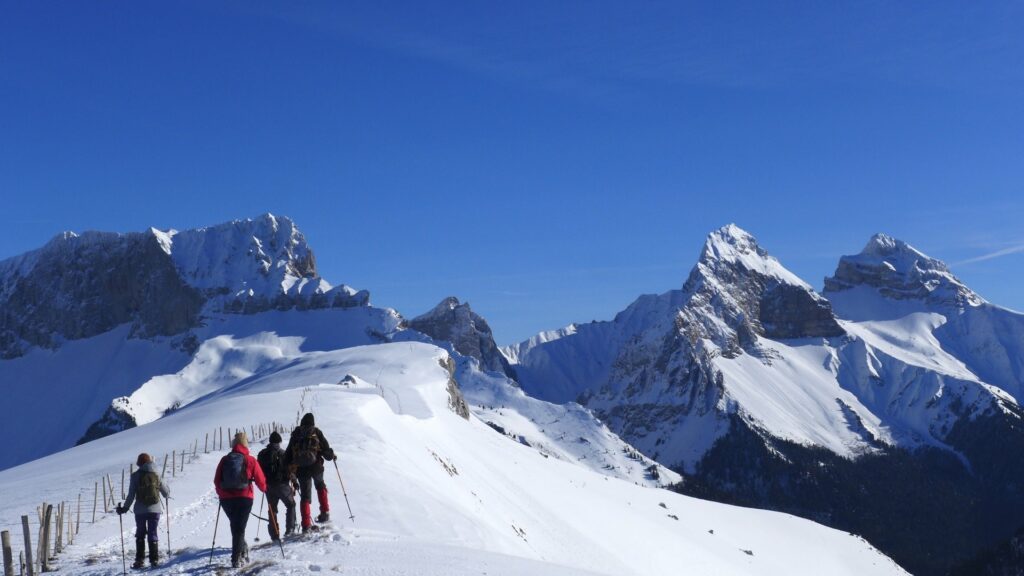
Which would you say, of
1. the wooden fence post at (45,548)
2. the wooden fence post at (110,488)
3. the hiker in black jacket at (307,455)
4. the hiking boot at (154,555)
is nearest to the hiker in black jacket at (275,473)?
the hiker in black jacket at (307,455)

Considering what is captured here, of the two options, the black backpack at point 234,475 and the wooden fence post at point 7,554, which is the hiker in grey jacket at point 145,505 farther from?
the wooden fence post at point 7,554

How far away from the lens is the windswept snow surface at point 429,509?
73.7 feet

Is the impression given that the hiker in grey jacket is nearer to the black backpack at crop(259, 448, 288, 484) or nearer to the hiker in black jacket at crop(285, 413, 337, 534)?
the black backpack at crop(259, 448, 288, 484)

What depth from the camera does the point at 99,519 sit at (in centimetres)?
2888

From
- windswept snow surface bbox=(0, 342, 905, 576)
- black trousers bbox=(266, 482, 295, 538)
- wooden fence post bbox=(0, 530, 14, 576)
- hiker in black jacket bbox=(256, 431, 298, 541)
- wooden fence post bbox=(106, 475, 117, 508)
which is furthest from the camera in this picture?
wooden fence post bbox=(106, 475, 117, 508)

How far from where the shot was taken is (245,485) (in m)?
20.8

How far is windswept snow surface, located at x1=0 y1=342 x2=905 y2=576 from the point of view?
22.5 meters

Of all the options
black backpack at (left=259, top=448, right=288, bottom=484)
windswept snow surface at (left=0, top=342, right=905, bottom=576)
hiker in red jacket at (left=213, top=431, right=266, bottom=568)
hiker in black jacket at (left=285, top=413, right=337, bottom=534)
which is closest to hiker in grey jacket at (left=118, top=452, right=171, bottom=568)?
windswept snow surface at (left=0, top=342, right=905, bottom=576)

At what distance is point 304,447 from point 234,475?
3.55 meters

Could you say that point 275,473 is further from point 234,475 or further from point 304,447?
point 234,475

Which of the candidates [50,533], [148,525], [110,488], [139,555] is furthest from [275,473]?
[110,488]

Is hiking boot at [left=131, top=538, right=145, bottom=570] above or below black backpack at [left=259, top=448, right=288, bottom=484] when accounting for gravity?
below

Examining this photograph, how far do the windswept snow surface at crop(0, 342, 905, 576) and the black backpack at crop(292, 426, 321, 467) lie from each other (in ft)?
5.71

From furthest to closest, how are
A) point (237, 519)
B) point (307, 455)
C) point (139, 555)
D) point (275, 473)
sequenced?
point (307, 455), point (275, 473), point (139, 555), point (237, 519)
